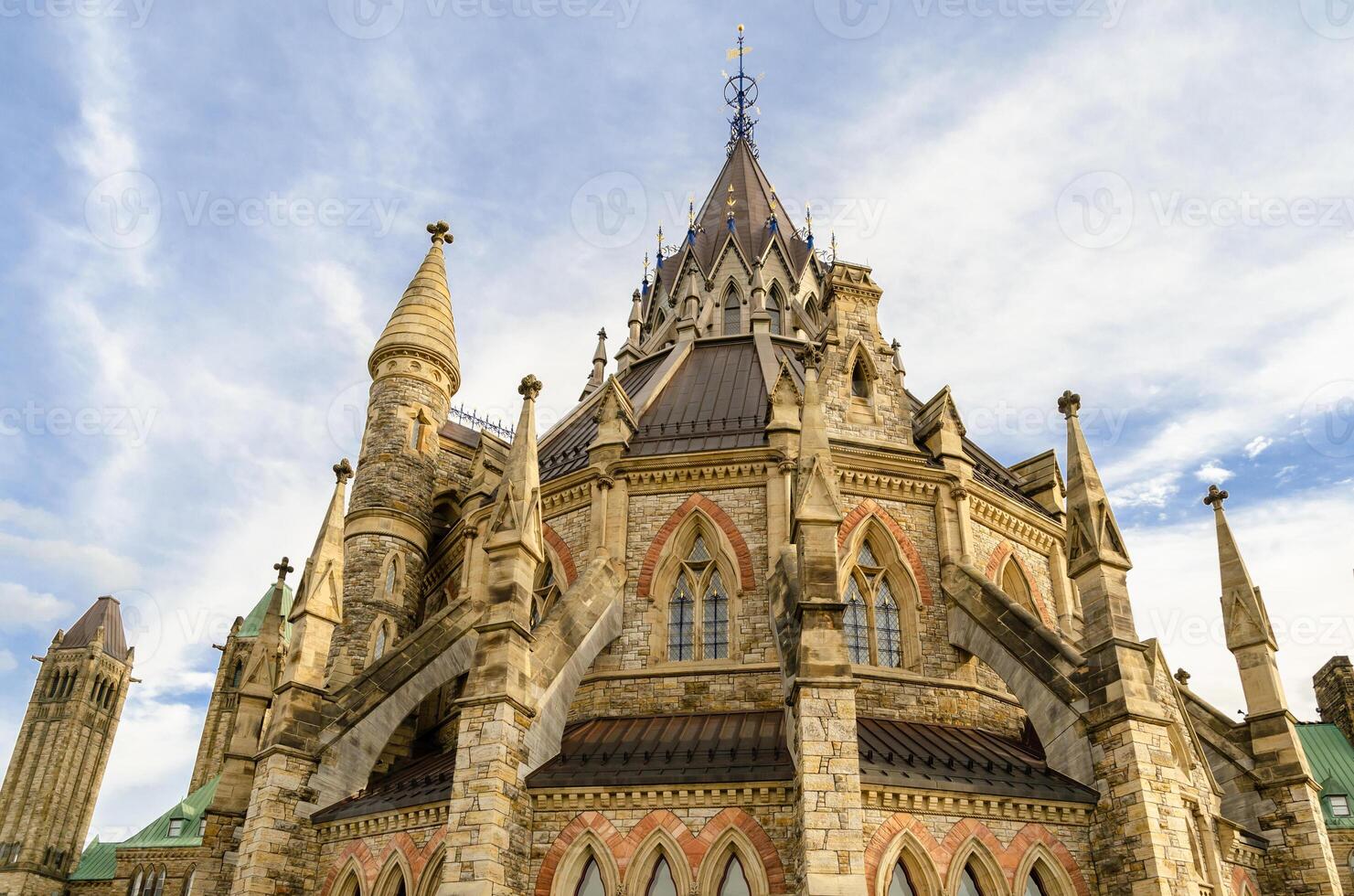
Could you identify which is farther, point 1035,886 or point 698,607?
point 698,607

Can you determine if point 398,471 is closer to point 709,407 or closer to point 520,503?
point 709,407

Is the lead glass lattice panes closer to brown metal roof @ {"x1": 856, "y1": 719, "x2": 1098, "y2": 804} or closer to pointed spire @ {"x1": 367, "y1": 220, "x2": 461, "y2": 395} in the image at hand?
brown metal roof @ {"x1": 856, "y1": 719, "x2": 1098, "y2": 804}

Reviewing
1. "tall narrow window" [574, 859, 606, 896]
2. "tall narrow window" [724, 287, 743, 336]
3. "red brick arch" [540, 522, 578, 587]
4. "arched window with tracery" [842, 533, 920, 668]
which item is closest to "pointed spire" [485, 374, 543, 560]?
"red brick arch" [540, 522, 578, 587]

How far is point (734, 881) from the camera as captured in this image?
46.0 ft

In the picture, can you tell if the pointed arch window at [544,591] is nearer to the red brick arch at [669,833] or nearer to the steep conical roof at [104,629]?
the red brick arch at [669,833]

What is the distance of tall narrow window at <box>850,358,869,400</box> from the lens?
69.1 ft

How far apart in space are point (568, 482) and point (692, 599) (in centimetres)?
364

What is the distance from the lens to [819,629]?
45.7 ft

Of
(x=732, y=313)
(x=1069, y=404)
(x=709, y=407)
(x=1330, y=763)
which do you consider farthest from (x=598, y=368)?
(x=1330, y=763)

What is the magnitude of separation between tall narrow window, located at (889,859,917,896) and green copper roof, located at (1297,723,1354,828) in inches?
964

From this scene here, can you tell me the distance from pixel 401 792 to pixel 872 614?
28.8ft

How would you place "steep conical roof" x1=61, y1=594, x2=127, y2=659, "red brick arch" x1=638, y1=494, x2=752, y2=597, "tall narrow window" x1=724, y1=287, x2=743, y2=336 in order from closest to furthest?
"red brick arch" x1=638, y1=494, x2=752, y2=597 < "tall narrow window" x1=724, y1=287, x2=743, y2=336 < "steep conical roof" x1=61, y1=594, x2=127, y2=659

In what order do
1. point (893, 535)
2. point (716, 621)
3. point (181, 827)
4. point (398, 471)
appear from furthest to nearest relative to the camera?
1. point (181, 827)
2. point (398, 471)
3. point (893, 535)
4. point (716, 621)

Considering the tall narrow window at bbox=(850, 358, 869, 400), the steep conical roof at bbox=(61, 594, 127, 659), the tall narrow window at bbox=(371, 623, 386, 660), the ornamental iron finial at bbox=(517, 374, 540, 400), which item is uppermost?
the steep conical roof at bbox=(61, 594, 127, 659)
